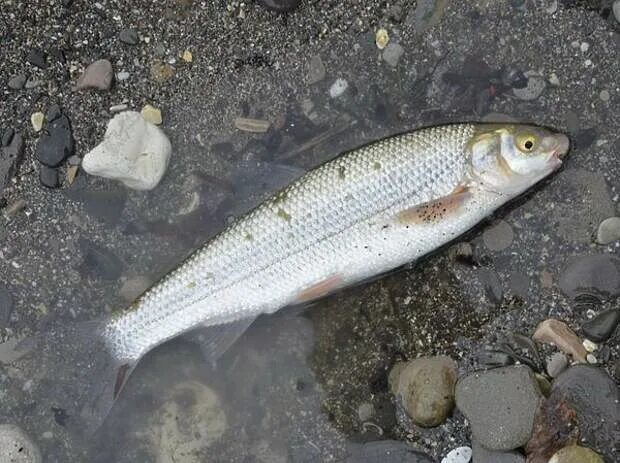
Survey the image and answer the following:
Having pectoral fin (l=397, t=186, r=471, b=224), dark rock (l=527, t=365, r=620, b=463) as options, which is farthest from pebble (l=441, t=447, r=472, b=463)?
pectoral fin (l=397, t=186, r=471, b=224)

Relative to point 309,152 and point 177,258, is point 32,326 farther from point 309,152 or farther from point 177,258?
point 309,152

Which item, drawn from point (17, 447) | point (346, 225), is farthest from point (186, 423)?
point (346, 225)

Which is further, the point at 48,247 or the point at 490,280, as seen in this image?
the point at 48,247

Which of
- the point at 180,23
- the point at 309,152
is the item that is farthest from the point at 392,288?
the point at 180,23

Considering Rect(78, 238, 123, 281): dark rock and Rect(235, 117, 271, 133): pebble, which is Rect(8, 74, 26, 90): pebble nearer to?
Rect(78, 238, 123, 281): dark rock

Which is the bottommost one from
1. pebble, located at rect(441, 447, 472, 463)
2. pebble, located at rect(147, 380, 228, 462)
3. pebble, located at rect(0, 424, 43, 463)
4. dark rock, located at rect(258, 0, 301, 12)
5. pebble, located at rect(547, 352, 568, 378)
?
pebble, located at rect(0, 424, 43, 463)

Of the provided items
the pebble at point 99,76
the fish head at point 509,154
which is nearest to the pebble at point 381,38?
→ the fish head at point 509,154
